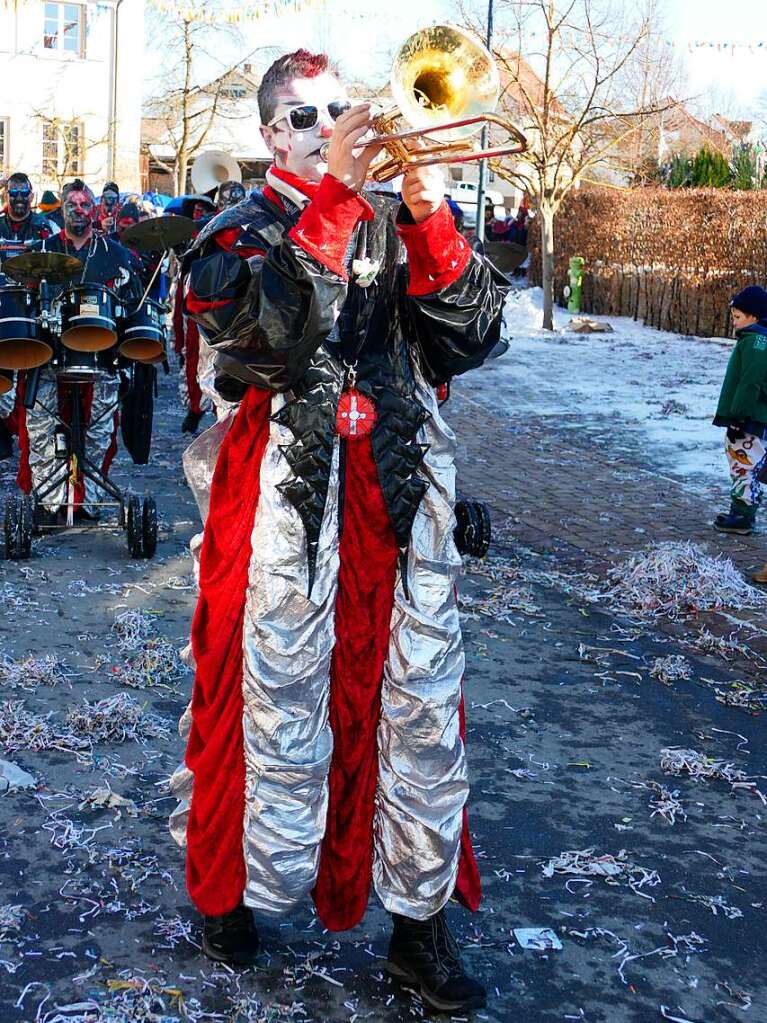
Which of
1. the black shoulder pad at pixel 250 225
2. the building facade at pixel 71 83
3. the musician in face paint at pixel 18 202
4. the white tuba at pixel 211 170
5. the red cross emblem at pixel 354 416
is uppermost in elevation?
the building facade at pixel 71 83

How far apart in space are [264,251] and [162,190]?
43677mm

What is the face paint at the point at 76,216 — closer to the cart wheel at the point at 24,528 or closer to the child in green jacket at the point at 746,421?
the cart wheel at the point at 24,528

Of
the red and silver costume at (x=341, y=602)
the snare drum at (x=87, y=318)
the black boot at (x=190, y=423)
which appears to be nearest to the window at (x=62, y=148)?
the black boot at (x=190, y=423)

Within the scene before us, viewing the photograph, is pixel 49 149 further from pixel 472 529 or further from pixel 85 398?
pixel 472 529

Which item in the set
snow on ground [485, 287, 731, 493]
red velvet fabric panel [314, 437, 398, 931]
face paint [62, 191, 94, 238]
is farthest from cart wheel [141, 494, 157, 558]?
snow on ground [485, 287, 731, 493]

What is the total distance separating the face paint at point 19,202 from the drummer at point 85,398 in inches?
131

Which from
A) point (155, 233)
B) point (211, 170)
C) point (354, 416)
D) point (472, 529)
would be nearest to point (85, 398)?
point (155, 233)

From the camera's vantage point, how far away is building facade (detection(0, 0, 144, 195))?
3281cm

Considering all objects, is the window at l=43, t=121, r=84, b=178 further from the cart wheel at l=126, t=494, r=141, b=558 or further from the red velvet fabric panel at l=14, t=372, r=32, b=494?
the cart wheel at l=126, t=494, r=141, b=558

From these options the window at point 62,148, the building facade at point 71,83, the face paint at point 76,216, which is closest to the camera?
the face paint at point 76,216

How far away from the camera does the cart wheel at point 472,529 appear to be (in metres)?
4.88

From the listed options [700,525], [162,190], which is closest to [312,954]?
[700,525]

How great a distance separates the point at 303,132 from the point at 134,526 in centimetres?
443

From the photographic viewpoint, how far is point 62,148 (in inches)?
1254
